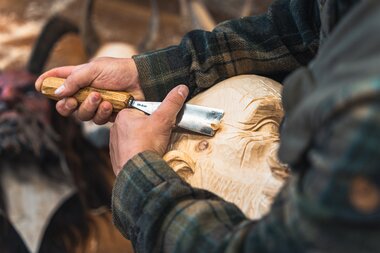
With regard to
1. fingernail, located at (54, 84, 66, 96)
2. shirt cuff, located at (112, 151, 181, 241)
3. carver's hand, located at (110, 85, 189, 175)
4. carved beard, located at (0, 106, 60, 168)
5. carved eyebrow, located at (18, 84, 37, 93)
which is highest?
fingernail, located at (54, 84, 66, 96)

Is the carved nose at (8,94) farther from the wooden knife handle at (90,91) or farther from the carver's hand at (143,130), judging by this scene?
the carver's hand at (143,130)

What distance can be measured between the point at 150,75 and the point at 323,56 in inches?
20.0

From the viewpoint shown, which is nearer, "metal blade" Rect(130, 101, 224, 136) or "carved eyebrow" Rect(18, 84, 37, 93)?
"metal blade" Rect(130, 101, 224, 136)

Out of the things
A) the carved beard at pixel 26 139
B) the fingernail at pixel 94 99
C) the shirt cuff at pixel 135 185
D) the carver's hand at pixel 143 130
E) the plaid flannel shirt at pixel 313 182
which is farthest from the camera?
the carved beard at pixel 26 139

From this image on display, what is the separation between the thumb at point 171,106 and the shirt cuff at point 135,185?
101 mm

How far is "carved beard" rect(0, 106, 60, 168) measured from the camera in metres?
2.52

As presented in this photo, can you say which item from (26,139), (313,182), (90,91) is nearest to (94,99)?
(90,91)

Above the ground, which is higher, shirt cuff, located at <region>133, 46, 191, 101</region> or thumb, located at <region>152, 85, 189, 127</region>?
→ shirt cuff, located at <region>133, 46, 191, 101</region>

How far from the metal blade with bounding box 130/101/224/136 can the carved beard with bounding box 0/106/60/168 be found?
5.10ft

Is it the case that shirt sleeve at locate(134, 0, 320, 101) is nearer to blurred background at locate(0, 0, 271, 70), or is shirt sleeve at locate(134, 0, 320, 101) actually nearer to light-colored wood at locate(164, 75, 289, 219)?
light-colored wood at locate(164, 75, 289, 219)

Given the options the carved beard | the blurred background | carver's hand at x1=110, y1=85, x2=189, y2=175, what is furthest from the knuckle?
the blurred background

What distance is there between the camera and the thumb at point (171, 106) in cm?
106

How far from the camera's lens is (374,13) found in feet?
2.19

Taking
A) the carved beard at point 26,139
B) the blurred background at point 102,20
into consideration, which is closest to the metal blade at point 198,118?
the carved beard at point 26,139
